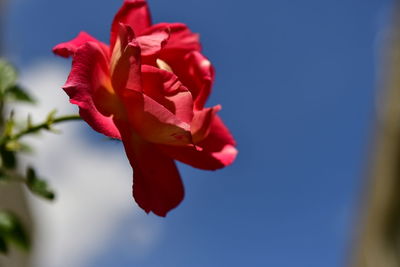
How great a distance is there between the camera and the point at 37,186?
0.59 m

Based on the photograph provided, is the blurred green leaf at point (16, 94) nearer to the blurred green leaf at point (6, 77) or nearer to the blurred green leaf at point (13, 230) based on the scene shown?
the blurred green leaf at point (6, 77)

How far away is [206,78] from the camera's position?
0.49m

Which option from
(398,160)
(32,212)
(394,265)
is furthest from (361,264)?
(32,212)

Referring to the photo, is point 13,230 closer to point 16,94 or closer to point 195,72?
point 16,94

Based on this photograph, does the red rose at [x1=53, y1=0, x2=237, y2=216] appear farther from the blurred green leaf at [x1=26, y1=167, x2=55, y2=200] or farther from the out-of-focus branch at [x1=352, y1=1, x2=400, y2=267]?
the out-of-focus branch at [x1=352, y1=1, x2=400, y2=267]

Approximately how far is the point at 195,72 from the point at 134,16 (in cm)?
8

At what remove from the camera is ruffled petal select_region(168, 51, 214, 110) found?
1.59 ft

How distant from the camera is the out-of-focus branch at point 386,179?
6348 millimetres

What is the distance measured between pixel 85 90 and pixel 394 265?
6.95 meters

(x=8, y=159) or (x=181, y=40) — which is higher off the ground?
(x=181, y=40)

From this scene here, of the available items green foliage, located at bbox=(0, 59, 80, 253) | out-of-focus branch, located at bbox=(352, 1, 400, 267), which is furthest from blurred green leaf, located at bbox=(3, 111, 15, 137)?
out-of-focus branch, located at bbox=(352, 1, 400, 267)

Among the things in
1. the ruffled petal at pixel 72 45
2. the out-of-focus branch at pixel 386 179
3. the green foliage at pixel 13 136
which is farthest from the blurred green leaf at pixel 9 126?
the out-of-focus branch at pixel 386 179

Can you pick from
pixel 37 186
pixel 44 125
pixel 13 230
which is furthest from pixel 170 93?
pixel 13 230

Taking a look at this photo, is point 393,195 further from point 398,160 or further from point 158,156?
point 158,156
